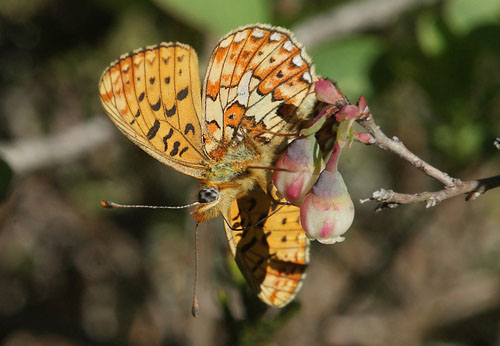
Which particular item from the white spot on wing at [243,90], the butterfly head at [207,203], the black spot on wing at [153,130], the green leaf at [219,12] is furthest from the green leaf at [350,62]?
the butterfly head at [207,203]

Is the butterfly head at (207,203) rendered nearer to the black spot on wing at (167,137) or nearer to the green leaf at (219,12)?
the black spot on wing at (167,137)

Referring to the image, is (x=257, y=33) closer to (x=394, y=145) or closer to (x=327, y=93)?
(x=327, y=93)

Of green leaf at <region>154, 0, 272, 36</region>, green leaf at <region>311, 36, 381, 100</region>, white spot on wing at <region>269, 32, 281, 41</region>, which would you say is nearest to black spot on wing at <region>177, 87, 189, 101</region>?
white spot on wing at <region>269, 32, 281, 41</region>

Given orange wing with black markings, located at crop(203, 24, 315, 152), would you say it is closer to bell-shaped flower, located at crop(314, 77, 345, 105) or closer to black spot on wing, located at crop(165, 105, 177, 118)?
black spot on wing, located at crop(165, 105, 177, 118)

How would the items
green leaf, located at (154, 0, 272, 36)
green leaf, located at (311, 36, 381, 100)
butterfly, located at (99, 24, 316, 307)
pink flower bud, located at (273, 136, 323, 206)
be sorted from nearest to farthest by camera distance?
pink flower bud, located at (273, 136, 323, 206)
butterfly, located at (99, 24, 316, 307)
green leaf, located at (154, 0, 272, 36)
green leaf, located at (311, 36, 381, 100)

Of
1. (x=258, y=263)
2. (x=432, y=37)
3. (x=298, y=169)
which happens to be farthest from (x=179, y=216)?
(x=298, y=169)

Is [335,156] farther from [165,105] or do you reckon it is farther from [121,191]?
[121,191]
